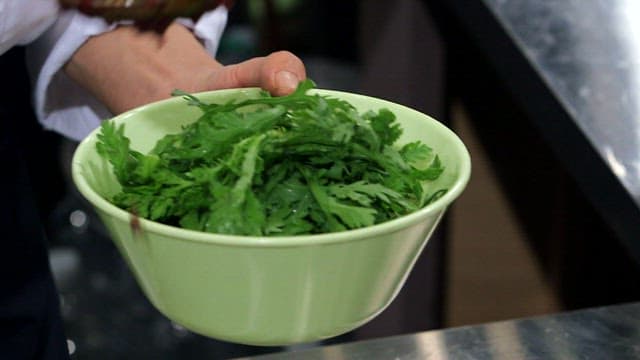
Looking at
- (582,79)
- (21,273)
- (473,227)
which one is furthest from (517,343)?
(473,227)

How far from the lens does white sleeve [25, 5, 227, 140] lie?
84cm

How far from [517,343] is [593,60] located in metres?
0.37

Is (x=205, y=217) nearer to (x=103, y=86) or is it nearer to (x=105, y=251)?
(x=103, y=86)

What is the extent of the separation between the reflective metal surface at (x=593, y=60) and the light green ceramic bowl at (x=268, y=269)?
0.29 meters

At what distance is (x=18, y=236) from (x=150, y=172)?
361 mm

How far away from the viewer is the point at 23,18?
758 mm

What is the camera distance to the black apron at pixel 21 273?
0.87 metres

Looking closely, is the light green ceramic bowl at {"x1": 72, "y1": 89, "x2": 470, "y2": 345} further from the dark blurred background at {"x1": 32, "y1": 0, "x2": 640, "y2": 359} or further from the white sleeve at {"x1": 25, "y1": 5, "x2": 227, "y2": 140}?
the dark blurred background at {"x1": 32, "y1": 0, "x2": 640, "y2": 359}

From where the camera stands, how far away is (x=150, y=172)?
0.55 metres

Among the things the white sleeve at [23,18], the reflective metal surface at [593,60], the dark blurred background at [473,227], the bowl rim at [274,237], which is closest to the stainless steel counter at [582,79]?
the reflective metal surface at [593,60]

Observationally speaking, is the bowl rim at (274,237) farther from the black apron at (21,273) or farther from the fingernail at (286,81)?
the black apron at (21,273)

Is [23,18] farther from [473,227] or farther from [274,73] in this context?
[473,227]

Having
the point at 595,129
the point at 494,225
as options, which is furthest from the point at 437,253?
the point at 595,129

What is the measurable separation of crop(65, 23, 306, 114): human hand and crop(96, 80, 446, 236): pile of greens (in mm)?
209
